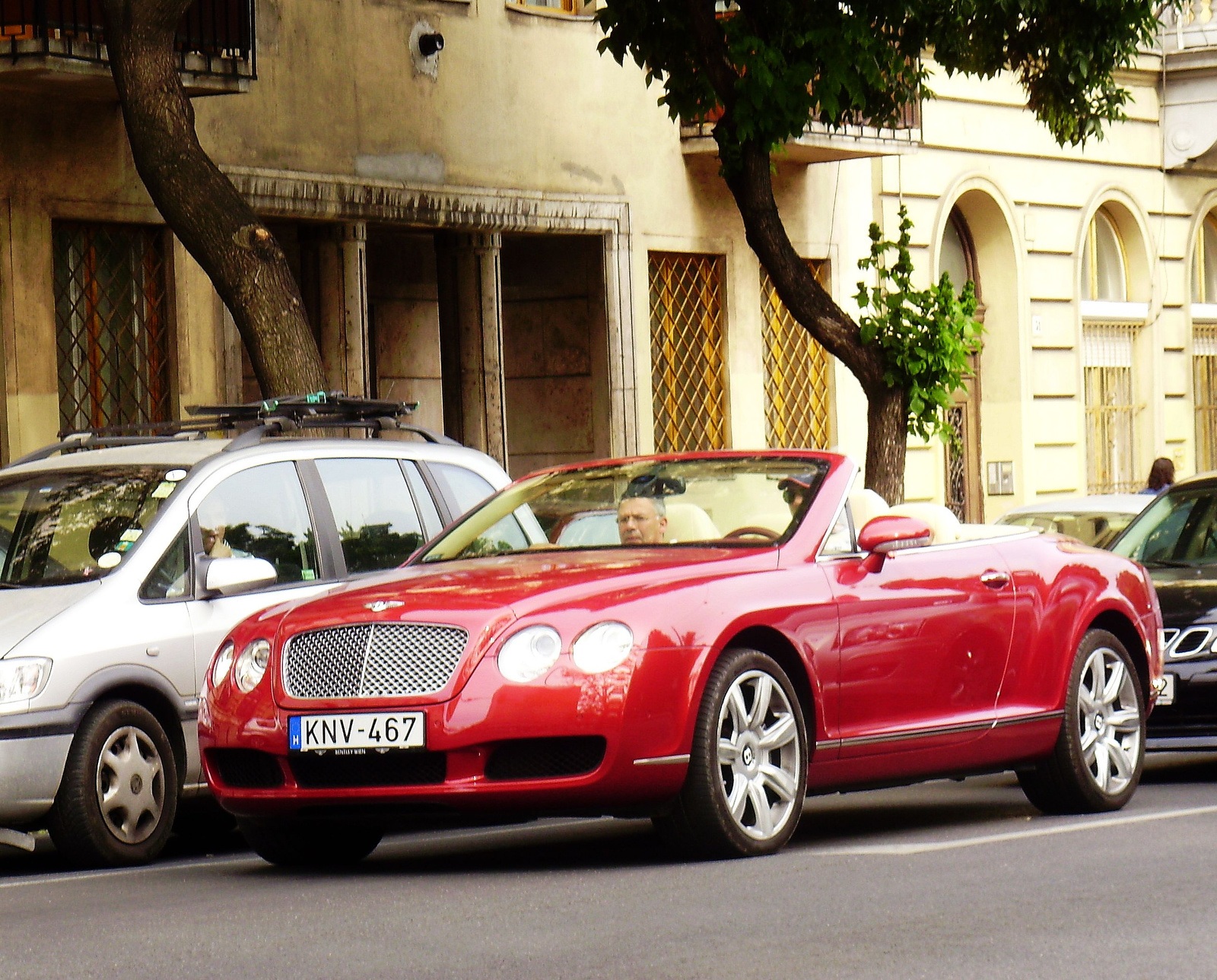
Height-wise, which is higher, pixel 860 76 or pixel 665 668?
pixel 860 76

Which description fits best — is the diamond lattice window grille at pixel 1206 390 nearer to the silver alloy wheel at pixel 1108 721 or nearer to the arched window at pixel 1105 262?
the arched window at pixel 1105 262

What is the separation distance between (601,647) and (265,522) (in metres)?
3.02

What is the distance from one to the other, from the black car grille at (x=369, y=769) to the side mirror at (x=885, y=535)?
194 centimetres

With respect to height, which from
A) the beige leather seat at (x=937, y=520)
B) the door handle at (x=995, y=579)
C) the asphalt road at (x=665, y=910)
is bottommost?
the asphalt road at (x=665, y=910)

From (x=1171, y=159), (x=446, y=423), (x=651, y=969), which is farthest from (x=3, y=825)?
(x=1171, y=159)

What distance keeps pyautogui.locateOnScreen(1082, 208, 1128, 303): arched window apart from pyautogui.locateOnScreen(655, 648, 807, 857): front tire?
2158 centimetres

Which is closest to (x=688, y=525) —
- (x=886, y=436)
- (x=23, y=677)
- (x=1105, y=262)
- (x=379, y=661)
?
(x=379, y=661)

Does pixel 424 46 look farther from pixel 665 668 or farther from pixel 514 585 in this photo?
pixel 665 668

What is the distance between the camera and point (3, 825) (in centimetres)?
936

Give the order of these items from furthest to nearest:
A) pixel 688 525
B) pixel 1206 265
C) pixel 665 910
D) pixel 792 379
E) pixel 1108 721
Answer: pixel 1206 265 → pixel 792 379 → pixel 1108 721 → pixel 688 525 → pixel 665 910

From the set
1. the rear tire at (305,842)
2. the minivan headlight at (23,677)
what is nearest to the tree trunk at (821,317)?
the minivan headlight at (23,677)

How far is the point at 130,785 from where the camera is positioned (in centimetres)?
954

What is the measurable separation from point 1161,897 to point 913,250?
62.4 ft

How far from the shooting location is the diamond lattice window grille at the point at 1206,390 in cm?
3083
